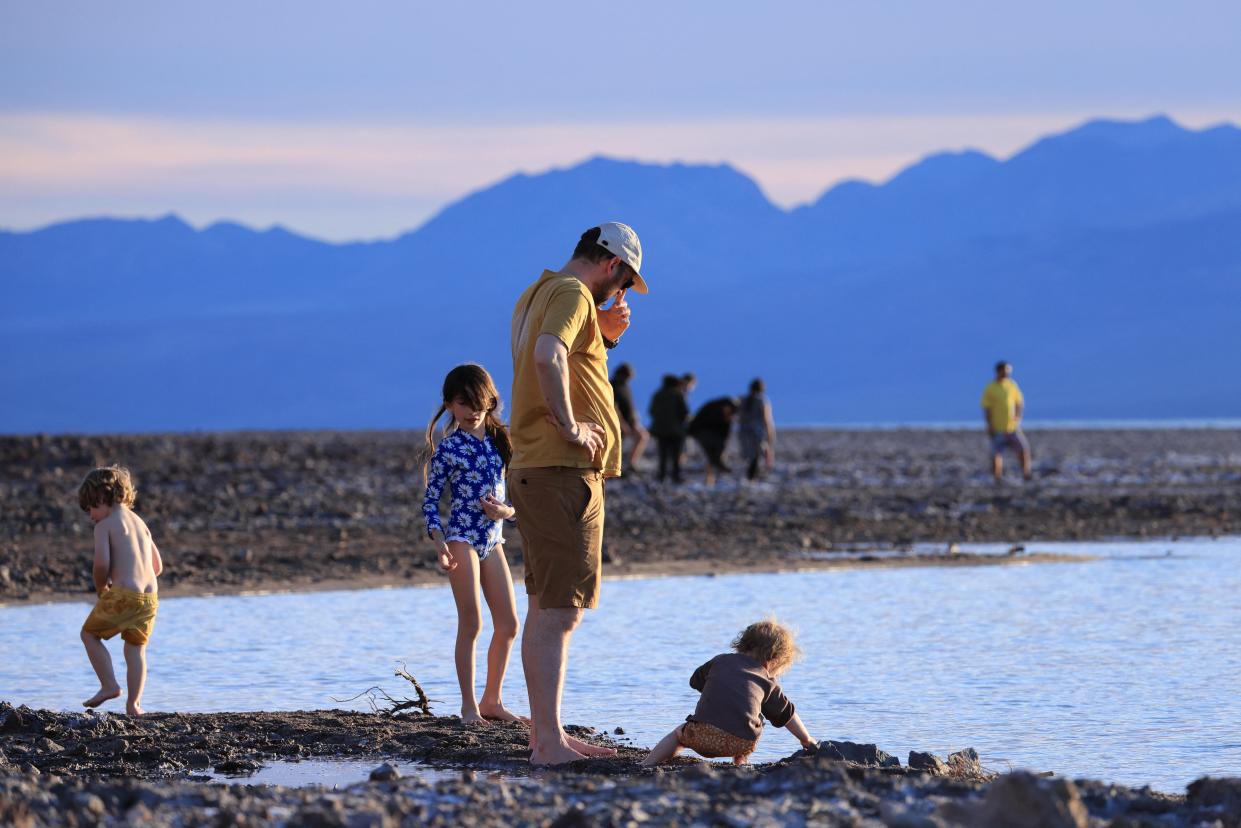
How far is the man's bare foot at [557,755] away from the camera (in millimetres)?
7254

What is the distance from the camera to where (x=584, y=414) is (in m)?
7.27

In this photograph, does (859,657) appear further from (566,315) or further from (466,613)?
(566,315)

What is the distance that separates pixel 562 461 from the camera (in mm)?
7129

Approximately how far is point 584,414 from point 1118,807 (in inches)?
96.1

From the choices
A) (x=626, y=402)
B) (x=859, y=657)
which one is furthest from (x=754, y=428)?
(x=859, y=657)

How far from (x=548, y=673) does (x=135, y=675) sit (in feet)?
9.05

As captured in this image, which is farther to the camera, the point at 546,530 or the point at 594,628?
the point at 594,628

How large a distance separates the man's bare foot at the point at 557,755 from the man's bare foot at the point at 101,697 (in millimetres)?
2741

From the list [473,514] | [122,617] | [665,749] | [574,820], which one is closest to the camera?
[574,820]

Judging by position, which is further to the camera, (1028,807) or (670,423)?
(670,423)

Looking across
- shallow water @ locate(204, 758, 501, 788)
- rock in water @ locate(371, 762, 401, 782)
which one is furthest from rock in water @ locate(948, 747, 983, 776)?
rock in water @ locate(371, 762, 401, 782)

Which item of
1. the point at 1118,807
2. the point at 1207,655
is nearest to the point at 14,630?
the point at 1207,655

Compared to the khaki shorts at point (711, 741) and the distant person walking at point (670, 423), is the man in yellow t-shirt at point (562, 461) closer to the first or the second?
the khaki shorts at point (711, 741)

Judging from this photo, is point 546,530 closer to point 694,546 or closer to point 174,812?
point 174,812
